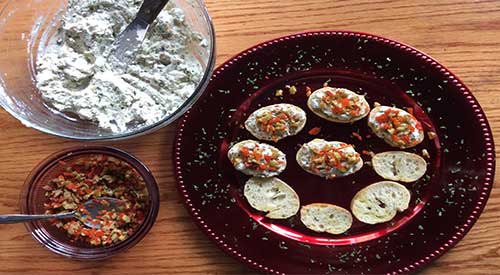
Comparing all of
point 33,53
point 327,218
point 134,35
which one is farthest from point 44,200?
point 327,218

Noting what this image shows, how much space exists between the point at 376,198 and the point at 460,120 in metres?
0.39

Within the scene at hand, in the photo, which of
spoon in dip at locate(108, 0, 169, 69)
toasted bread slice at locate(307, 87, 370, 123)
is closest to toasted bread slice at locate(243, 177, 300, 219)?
toasted bread slice at locate(307, 87, 370, 123)

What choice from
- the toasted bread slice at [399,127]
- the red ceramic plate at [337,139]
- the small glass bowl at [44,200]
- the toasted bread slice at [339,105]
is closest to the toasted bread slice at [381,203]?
the red ceramic plate at [337,139]

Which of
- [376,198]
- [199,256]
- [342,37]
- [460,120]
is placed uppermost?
[342,37]

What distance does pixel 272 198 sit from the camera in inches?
87.0

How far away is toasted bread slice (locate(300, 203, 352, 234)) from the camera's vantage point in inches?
86.7

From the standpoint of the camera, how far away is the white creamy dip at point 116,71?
2090 mm

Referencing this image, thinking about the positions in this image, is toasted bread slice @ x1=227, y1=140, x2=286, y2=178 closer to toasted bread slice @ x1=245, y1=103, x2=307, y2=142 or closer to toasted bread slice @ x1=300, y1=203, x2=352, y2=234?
toasted bread slice @ x1=245, y1=103, x2=307, y2=142

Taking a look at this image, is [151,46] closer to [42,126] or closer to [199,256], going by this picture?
[42,126]

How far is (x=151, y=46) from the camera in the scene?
2125 millimetres

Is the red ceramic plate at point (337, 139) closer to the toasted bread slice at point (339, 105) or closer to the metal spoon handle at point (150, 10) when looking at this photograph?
the toasted bread slice at point (339, 105)

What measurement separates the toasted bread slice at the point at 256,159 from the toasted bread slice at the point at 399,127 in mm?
354

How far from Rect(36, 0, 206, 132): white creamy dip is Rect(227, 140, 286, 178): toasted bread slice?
264 millimetres

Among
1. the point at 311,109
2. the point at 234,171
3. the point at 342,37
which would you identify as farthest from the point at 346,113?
the point at 234,171
